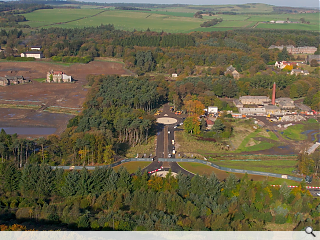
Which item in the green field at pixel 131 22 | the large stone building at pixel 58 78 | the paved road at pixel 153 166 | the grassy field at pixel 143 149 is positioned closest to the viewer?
the paved road at pixel 153 166

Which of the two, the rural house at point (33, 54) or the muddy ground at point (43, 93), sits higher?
the rural house at point (33, 54)

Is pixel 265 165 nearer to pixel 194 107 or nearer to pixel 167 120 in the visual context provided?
pixel 167 120

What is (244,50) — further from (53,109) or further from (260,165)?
(260,165)

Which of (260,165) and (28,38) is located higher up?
(28,38)

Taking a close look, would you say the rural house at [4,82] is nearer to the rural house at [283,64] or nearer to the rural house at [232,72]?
the rural house at [232,72]

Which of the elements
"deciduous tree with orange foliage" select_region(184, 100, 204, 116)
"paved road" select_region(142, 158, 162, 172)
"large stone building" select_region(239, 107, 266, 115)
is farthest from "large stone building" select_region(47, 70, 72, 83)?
"paved road" select_region(142, 158, 162, 172)

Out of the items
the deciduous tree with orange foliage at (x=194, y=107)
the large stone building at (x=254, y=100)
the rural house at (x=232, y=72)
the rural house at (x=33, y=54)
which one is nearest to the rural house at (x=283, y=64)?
the rural house at (x=232, y=72)

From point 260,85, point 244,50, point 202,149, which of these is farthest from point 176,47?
point 202,149
